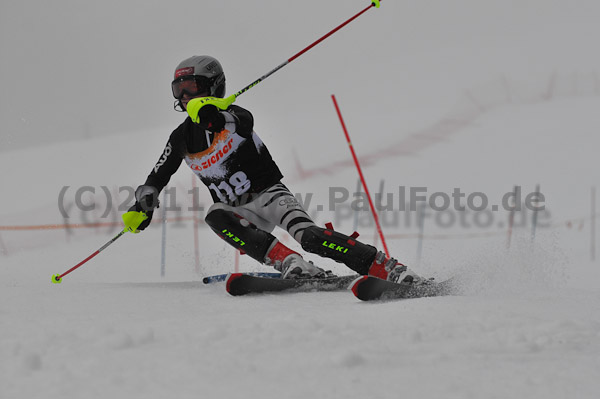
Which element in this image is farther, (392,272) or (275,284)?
(392,272)

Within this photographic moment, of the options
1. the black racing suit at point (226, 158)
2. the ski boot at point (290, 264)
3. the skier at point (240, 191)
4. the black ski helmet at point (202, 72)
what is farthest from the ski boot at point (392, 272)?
the black ski helmet at point (202, 72)

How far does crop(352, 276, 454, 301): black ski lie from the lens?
2.65m

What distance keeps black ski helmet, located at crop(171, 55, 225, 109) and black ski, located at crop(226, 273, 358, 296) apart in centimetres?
125

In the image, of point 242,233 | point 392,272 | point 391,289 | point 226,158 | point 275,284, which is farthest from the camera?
point 226,158

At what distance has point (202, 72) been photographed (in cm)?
347

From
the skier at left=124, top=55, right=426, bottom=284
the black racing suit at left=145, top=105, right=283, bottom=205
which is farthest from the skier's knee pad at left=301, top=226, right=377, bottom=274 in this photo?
the black racing suit at left=145, top=105, right=283, bottom=205

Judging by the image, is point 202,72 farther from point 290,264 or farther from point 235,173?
point 290,264

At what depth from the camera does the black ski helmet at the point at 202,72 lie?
3.46 metres

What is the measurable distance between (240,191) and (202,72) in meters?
0.77

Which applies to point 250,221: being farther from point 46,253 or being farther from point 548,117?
point 548,117

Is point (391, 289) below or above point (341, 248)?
below

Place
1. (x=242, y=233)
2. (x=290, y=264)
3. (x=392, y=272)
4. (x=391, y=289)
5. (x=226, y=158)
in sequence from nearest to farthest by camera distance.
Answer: (x=391, y=289), (x=392, y=272), (x=290, y=264), (x=242, y=233), (x=226, y=158)

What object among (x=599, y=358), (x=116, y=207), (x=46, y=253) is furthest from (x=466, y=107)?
(x=599, y=358)

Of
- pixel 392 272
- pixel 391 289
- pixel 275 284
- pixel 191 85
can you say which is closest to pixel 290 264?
pixel 275 284
